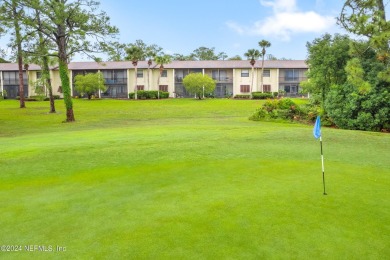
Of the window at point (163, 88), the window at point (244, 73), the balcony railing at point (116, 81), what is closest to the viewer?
the window at point (244, 73)

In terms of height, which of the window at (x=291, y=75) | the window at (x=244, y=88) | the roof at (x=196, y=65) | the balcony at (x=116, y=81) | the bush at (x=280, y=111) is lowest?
the bush at (x=280, y=111)

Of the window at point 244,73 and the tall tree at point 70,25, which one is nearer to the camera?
the tall tree at point 70,25

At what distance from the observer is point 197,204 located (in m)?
6.94

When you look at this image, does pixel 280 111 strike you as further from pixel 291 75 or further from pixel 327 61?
pixel 291 75

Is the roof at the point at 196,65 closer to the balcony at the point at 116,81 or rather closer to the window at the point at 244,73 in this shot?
the window at the point at 244,73

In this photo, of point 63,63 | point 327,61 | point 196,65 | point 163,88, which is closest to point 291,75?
point 196,65

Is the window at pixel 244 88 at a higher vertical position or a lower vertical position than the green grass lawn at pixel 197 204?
higher

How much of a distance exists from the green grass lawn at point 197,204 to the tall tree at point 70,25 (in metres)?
20.0

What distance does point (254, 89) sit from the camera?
78.2 meters

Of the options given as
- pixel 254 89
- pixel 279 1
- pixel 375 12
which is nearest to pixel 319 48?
pixel 279 1

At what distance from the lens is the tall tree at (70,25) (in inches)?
1190

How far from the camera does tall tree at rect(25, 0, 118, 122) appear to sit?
30.2 metres

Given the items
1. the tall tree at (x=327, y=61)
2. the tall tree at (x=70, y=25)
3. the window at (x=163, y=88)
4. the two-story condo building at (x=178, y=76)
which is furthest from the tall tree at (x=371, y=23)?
the window at (x=163, y=88)

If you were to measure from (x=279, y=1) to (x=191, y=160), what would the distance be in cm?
2143
